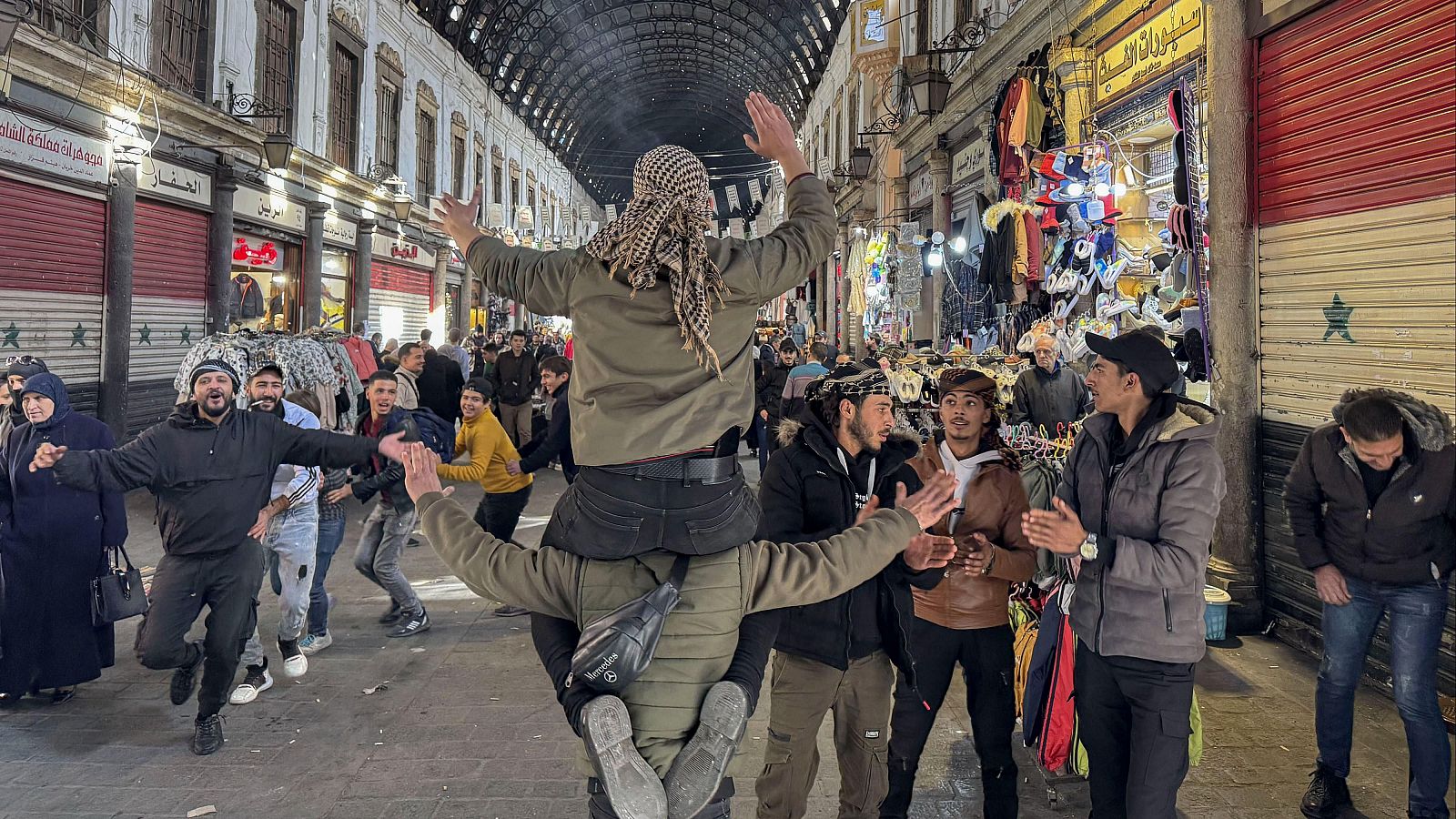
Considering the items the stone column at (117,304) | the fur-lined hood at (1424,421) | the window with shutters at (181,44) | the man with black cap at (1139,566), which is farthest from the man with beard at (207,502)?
the window with shutters at (181,44)

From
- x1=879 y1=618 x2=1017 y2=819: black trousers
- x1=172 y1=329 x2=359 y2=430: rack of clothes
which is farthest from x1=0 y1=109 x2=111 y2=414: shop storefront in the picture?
x1=879 y1=618 x2=1017 y2=819: black trousers

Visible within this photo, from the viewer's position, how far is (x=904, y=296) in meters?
15.4

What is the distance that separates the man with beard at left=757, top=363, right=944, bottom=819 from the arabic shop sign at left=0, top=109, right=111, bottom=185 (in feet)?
38.7

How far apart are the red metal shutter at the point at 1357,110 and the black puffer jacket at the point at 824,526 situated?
3.99 m

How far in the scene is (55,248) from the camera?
1151cm

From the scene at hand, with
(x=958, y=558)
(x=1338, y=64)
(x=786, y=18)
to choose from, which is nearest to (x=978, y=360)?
(x=1338, y=64)

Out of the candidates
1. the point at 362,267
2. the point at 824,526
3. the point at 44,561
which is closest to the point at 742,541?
the point at 824,526

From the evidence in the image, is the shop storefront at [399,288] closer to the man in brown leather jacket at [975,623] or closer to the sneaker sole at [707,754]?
the man in brown leather jacket at [975,623]

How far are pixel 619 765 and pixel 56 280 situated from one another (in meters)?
13.2

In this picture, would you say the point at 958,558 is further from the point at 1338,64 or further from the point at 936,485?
the point at 1338,64

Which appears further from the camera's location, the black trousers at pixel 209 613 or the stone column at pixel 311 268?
the stone column at pixel 311 268

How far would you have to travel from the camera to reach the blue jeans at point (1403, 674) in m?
3.47

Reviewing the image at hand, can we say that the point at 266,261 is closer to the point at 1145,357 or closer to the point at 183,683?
the point at 183,683

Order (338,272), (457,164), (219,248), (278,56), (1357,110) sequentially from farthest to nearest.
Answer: (457,164), (338,272), (278,56), (219,248), (1357,110)
